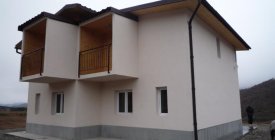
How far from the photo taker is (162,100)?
35.6 feet

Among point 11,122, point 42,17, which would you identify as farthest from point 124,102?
point 11,122

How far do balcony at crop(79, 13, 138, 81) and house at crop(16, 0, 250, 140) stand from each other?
44 millimetres

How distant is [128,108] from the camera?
475 inches

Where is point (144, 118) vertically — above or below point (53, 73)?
below

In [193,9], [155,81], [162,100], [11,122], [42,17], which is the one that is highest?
[42,17]

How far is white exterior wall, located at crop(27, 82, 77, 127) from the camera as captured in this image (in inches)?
490

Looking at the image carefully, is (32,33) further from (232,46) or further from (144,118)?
(232,46)

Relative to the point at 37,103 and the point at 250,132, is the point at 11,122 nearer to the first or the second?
the point at 37,103

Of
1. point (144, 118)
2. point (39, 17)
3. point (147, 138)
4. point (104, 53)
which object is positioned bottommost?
point (147, 138)

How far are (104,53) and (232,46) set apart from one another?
8.91 meters

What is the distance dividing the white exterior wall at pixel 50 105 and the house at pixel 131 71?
0.05m

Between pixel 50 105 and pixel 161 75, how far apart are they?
6.88 metres

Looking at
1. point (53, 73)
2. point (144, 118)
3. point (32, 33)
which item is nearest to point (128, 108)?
point (144, 118)

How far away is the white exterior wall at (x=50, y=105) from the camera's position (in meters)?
12.5
